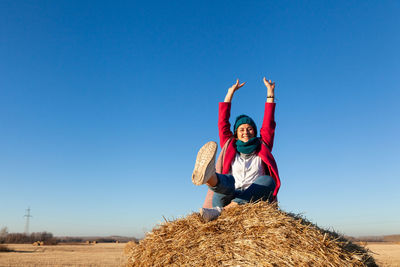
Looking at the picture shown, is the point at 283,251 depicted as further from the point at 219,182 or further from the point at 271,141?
the point at 271,141

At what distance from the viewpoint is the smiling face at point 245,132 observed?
193 inches

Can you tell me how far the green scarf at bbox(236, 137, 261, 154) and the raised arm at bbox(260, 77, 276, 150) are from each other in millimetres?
204

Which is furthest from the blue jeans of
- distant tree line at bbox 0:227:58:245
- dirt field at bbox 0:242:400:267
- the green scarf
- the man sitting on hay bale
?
distant tree line at bbox 0:227:58:245

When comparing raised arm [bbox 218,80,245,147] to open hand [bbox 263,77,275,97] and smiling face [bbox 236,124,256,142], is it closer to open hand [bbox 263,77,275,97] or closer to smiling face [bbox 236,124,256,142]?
smiling face [bbox 236,124,256,142]

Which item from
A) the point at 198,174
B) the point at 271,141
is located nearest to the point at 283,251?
the point at 198,174

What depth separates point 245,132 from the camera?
4898 millimetres

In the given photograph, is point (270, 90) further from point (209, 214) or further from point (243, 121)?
point (209, 214)

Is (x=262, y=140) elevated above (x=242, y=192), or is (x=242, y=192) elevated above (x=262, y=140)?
(x=262, y=140)

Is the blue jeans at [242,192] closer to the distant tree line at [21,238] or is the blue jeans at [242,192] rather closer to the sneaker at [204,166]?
the sneaker at [204,166]

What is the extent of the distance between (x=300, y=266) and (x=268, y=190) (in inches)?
49.4

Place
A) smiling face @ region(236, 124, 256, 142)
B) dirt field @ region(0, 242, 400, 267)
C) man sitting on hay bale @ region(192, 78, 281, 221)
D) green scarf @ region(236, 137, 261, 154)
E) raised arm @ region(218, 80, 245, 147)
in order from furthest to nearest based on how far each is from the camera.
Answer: dirt field @ region(0, 242, 400, 267) < raised arm @ region(218, 80, 245, 147) < smiling face @ region(236, 124, 256, 142) < green scarf @ region(236, 137, 261, 154) < man sitting on hay bale @ region(192, 78, 281, 221)

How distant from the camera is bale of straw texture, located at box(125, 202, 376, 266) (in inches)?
121

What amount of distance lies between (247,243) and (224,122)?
2.34 metres

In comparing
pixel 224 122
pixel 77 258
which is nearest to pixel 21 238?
pixel 77 258
